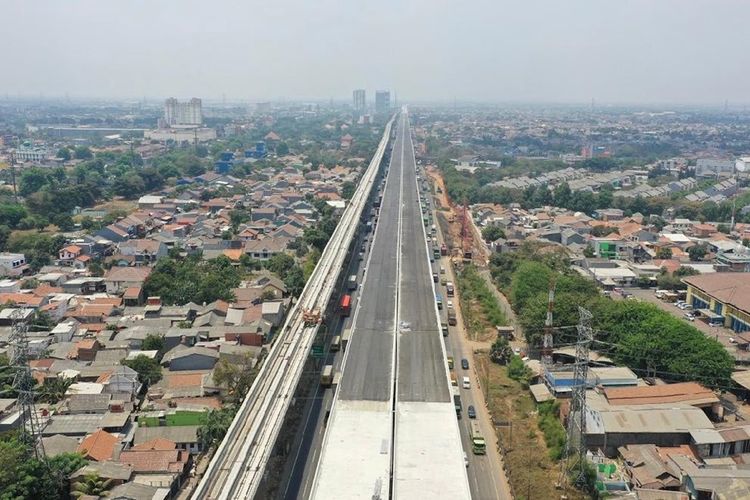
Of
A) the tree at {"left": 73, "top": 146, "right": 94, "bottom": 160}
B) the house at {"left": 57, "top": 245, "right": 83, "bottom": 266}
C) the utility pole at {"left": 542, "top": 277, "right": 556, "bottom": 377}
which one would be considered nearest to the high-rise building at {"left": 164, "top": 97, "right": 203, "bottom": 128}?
the tree at {"left": 73, "top": 146, "right": 94, "bottom": 160}

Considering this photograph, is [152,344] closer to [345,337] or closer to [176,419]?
[176,419]

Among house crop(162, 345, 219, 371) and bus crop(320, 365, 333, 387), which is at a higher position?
house crop(162, 345, 219, 371)

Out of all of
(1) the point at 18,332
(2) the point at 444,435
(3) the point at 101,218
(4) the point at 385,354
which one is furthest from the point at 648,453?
(3) the point at 101,218

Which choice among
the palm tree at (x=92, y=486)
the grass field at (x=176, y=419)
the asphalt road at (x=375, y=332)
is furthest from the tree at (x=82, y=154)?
the palm tree at (x=92, y=486)

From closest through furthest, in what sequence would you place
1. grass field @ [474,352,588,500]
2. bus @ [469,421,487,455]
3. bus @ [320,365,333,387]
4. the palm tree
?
the palm tree, grass field @ [474,352,588,500], bus @ [469,421,487,455], bus @ [320,365,333,387]

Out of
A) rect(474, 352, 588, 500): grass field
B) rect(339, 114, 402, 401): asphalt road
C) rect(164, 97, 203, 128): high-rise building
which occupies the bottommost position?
rect(474, 352, 588, 500): grass field

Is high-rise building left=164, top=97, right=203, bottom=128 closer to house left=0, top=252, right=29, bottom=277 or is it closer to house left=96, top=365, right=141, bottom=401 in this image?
house left=0, top=252, right=29, bottom=277

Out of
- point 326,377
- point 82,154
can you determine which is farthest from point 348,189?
point 82,154
